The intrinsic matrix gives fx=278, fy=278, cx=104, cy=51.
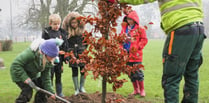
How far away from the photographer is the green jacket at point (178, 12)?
115 inches

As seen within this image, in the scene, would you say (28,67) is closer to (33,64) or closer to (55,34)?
(33,64)

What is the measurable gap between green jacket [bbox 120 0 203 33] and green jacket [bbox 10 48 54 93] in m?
1.55

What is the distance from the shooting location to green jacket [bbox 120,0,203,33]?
293cm

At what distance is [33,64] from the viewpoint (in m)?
3.88

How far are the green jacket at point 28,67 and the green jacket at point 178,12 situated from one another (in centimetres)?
155

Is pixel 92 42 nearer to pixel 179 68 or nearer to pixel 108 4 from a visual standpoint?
pixel 108 4

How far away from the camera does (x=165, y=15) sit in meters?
3.02

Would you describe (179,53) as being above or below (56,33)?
below

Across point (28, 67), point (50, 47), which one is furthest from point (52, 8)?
point (50, 47)

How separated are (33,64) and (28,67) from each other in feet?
0.27

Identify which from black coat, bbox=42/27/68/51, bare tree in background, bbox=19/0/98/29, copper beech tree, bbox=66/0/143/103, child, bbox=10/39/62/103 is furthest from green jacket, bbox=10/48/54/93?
bare tree in background, bbox=19/0/98/29

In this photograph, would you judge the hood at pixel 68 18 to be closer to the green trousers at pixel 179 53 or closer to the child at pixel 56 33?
the child at pixel 56 33

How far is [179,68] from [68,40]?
9.27ft

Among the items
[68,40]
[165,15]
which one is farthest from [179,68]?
[68,40]
